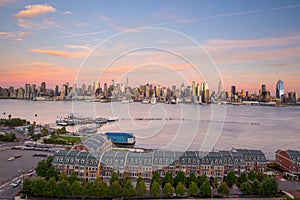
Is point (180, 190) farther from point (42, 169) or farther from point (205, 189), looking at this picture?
point (42, 169)

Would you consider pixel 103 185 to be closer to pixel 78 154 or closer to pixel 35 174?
pixel 78 154

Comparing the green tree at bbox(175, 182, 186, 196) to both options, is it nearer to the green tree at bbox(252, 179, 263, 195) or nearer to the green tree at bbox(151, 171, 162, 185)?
the green tree at bbox(151, 171, 162, 185)

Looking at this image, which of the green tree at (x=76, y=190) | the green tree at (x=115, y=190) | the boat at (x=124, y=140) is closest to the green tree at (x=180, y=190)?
the green tree at (x=115, y=190)

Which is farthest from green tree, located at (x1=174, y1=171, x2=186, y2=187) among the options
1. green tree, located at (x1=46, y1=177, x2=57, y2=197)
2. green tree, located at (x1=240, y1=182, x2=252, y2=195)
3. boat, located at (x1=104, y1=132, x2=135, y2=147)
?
boat, located at (x1=104, y1=132, x2=135, y2=147)

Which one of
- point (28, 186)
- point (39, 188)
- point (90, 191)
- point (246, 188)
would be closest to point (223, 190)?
point (246, 188)

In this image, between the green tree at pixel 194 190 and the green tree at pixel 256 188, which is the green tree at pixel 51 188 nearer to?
the green tree at pixel 194 190

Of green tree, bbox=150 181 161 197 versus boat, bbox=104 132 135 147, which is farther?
boat, bbox=104 132 135 147

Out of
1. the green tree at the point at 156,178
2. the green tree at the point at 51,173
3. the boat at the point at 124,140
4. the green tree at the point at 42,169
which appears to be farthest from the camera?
the boat at the point at 124,140

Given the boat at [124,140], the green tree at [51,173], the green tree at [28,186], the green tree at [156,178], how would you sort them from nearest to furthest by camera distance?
the green tree at [28,186]
the green tree at [156,178]
the green tree at [51,173]
the boat at [124,140]

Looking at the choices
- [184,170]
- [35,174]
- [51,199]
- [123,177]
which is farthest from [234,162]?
[35,174]
